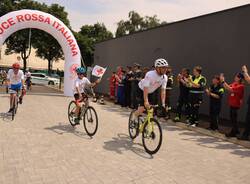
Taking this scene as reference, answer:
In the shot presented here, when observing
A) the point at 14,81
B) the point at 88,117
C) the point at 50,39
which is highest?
the point at 50,39

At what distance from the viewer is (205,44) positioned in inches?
536

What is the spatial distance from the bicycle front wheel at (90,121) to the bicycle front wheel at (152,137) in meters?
1.85

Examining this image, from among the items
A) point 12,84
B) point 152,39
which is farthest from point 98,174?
point 152,39

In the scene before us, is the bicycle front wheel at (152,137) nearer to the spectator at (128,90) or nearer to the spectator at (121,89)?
the spectator at (128,90)

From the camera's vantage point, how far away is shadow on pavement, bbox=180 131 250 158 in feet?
24.8

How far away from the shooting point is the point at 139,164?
6.11 m

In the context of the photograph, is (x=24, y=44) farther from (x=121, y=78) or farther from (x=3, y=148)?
(x=3, y=148)

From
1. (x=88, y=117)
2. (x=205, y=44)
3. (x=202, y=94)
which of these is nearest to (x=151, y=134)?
A: (x=88, y=117)

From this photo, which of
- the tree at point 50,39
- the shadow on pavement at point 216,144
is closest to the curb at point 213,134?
the shadow on pavement at point 216,144

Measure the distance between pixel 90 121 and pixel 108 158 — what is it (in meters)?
2.32

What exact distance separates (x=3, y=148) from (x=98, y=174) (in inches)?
104

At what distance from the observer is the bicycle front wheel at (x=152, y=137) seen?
22.2 feet

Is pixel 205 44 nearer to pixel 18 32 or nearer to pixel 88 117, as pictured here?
pixel 88 117

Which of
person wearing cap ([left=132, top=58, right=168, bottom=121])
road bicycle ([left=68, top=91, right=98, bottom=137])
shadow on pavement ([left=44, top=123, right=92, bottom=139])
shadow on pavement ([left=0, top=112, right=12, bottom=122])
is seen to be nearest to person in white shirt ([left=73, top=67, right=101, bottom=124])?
road bicycle ([left=68, top=91, right=98, bottom=137])
